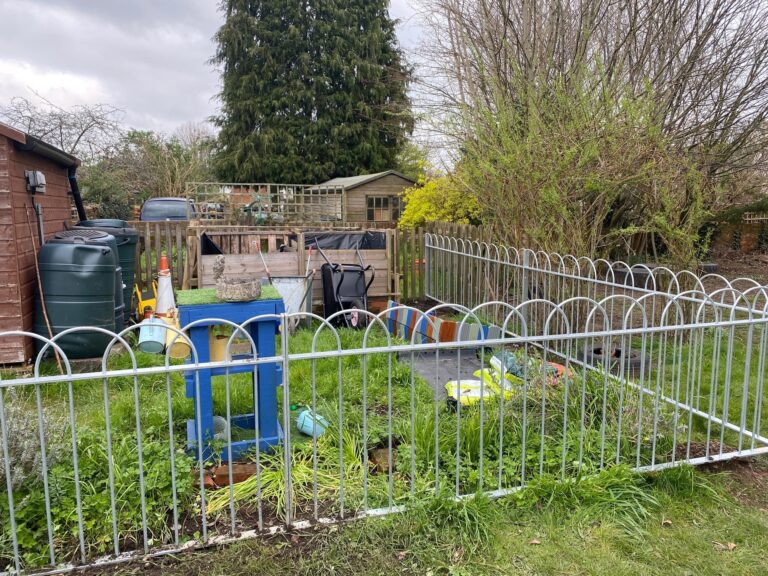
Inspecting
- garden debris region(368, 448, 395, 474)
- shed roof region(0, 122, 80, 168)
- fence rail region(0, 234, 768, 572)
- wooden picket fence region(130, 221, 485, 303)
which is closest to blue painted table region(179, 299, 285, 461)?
fence rail region(0, 234, 768, 572)

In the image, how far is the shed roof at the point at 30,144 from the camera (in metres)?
5.04

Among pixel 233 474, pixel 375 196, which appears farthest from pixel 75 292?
pixel 375 196

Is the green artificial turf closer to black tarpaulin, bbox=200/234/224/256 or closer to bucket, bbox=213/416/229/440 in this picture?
bucket, bbox=213/416/229/440

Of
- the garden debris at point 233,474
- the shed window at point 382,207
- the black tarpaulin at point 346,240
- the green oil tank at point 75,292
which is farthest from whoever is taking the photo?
the shed window at point 382,207

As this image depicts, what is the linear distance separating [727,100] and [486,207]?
3.89 metres

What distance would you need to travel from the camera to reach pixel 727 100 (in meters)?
7.83

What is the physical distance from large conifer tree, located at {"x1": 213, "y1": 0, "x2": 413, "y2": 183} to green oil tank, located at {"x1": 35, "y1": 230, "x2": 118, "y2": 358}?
1993 cm

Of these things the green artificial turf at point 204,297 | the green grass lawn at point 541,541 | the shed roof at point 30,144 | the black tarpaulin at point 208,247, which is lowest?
the green grass lawn at point 541,541

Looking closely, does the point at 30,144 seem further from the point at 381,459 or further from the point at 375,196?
the point at 375,196

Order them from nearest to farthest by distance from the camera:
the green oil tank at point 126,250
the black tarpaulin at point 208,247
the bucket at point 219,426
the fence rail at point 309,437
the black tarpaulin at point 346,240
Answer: the fence rail at point 309,437, the bucket at point 219,426, the green oil tank at point 126,250, the black tarpaulin at point 208,247, the black tarpaulin at point 346,240

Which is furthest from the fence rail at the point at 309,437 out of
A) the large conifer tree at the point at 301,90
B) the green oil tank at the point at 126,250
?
the large conifer tree at the point at 301,90

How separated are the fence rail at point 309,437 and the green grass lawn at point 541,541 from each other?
0.41ft

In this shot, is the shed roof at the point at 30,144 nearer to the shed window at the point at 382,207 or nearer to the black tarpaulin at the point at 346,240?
the black tarpaulin at the point at 346,240

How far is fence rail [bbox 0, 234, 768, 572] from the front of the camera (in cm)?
263
